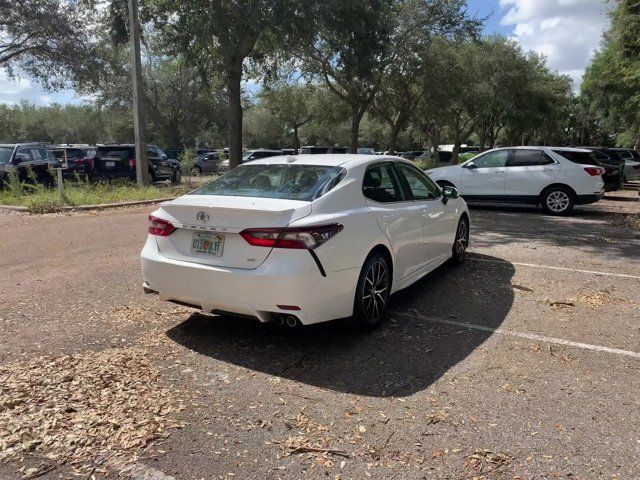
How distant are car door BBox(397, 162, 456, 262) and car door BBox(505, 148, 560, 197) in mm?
7864

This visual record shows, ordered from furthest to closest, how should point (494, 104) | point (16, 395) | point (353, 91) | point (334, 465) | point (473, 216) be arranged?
point (494, 104)
point (353, 91)
point (473, 216)
point (16, 395)
point (334, 465)

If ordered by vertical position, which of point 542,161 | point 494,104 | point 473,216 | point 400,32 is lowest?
point 473,216

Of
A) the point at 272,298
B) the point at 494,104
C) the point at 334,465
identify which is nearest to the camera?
the point at 334,465

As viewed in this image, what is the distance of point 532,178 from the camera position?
542 inches

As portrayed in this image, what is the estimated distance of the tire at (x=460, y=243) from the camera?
725 cm

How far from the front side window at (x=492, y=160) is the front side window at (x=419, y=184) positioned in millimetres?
8326

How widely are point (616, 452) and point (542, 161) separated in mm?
11834

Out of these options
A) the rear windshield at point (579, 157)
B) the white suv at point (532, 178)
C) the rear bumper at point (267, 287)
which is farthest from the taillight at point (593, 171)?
the rear bumper at point (267, 287)

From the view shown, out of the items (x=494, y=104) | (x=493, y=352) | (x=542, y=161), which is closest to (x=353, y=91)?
(x=494, y=104)

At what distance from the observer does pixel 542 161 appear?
13.8 m

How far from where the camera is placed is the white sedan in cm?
409

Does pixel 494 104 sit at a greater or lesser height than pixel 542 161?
greater

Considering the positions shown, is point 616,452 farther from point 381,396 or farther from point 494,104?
point 494,104

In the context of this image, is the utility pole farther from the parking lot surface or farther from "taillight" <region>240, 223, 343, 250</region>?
"taillight" <region>240, 223, 343, 250</region>
